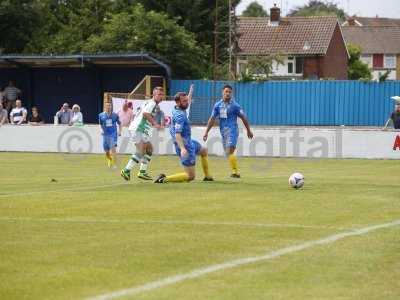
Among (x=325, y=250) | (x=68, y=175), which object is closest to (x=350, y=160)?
(x=68, y=175)

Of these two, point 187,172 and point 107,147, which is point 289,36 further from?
point 187,172

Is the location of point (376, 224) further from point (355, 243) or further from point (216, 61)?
point (216, 61)

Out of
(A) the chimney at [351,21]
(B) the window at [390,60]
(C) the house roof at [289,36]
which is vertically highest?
(A) the chimney at [351,21]

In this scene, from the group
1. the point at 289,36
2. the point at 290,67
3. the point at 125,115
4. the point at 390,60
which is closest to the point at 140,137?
the point at 125,115

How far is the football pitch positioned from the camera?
8.46 meters

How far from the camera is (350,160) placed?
31.3 meters

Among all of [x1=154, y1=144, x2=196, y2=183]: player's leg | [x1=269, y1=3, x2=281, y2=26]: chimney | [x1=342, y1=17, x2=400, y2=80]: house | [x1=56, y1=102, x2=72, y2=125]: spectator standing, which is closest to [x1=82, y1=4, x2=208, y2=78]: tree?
[x1=56, y1=102, x2=72, y2=125]: spectator standing

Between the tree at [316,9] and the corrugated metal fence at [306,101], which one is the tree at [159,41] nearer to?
the corrugated metal fence at [306,101]

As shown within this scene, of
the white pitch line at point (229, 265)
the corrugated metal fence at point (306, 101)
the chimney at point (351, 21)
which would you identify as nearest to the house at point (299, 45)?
the corrugated metal fence at point (306, 101)

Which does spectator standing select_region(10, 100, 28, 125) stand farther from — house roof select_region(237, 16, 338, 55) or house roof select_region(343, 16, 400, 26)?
house roof select_region(343, 16, 400, 26)

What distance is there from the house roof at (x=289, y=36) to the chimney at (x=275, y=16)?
411 millimetres

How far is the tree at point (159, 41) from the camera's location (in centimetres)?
5431

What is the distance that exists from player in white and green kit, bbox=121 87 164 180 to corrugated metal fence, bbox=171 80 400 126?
22.5m

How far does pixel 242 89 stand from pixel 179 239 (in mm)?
34673
